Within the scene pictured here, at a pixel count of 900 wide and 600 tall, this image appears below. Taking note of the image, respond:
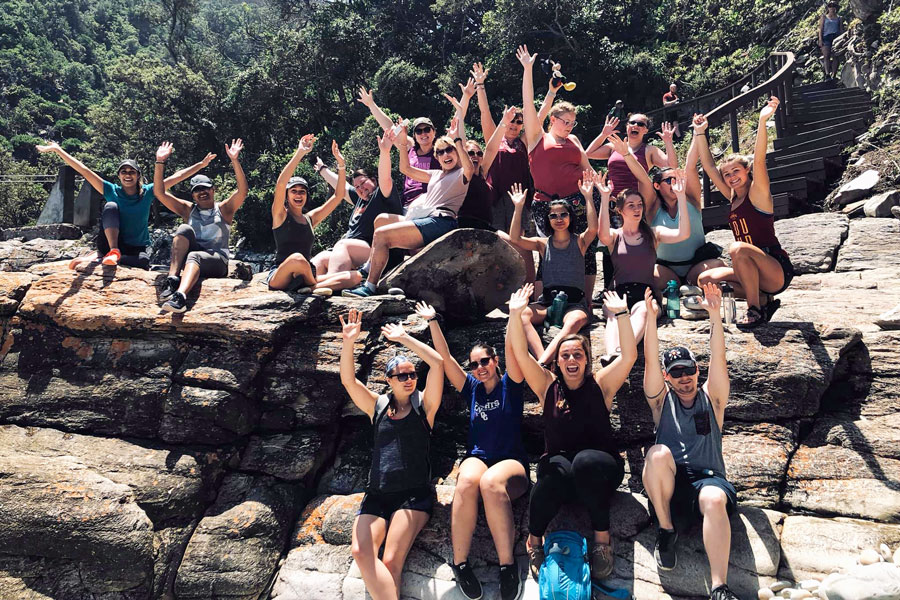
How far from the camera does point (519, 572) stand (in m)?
4.72

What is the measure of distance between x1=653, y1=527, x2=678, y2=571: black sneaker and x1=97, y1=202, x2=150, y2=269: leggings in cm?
584

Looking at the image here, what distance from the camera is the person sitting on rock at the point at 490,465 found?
4656 mm

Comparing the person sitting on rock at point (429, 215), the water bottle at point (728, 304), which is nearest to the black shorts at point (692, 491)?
the water bottle at point (728, 304)

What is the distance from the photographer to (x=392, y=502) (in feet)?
16.5

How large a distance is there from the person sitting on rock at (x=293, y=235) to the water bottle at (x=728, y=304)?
3.68 metres

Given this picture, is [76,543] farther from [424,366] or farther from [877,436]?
[877,436]

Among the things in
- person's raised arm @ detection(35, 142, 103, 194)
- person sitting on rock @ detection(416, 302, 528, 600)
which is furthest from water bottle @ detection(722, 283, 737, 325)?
person's raised arm @ detection(35, 142, 103, 194)

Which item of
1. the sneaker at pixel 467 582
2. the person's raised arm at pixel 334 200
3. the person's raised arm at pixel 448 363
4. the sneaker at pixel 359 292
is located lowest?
the sneaker at pixel 467 582

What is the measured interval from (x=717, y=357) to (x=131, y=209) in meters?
6.00

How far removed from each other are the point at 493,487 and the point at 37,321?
477 cm

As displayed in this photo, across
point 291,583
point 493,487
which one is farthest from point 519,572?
point 291,583

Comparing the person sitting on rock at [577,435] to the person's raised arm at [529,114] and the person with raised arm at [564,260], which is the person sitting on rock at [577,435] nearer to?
the person with raised arm at [564,260]

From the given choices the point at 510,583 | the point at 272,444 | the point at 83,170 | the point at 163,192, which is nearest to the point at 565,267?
the point at 510,583

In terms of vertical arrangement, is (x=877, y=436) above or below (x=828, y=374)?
below
